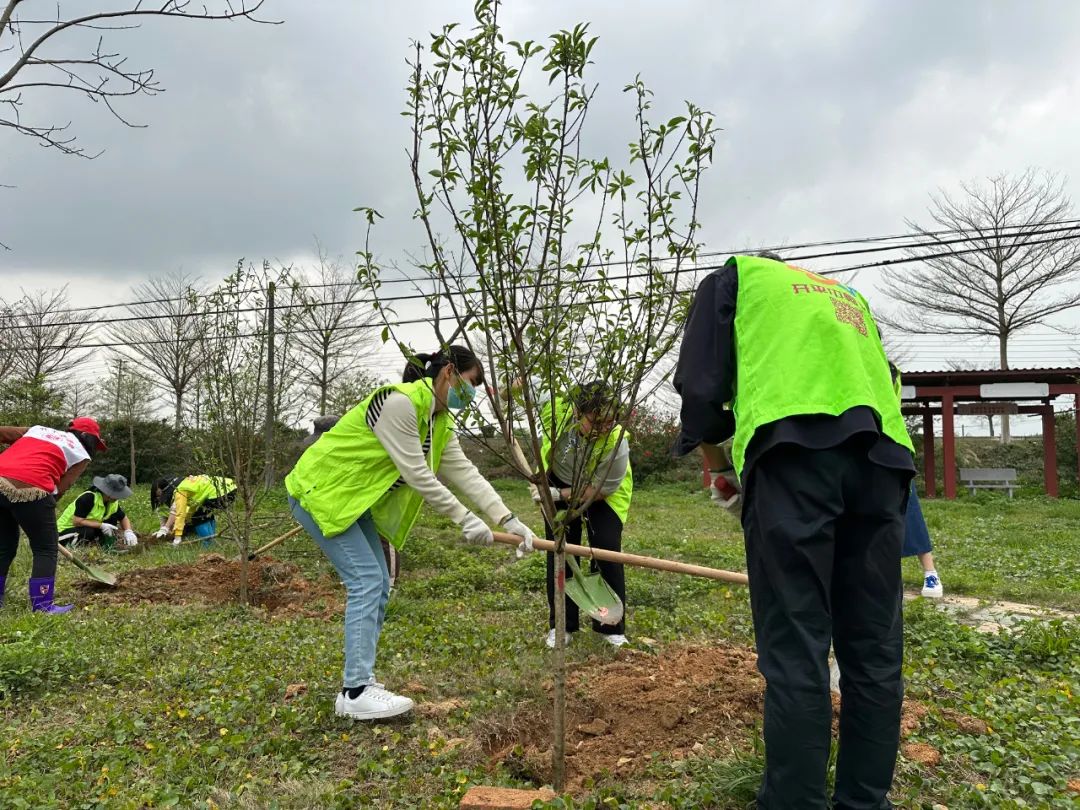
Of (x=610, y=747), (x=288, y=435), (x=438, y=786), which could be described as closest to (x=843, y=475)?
(x=610, y=747)

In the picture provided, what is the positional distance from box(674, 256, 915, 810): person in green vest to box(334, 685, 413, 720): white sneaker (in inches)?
68.0

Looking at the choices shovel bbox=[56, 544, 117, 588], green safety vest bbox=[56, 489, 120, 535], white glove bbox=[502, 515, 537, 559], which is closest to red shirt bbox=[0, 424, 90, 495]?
shovel bbox=[56, 544, 117, 588]

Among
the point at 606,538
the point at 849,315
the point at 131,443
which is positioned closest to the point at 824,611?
the point at 849,315

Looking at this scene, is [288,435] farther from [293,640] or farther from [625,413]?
[625,413]

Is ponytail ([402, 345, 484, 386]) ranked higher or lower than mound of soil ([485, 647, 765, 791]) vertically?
higher

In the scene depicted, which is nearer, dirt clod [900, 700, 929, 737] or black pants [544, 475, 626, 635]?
dirt clod [900, 700, 929, 737]

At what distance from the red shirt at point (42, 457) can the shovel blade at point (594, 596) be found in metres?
4.40

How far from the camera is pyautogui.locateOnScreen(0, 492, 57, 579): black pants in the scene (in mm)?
5566

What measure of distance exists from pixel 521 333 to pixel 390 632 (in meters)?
2.96

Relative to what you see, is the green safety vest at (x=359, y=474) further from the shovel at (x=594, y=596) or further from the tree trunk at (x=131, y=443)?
the tree trunk at (x=131, y=443)

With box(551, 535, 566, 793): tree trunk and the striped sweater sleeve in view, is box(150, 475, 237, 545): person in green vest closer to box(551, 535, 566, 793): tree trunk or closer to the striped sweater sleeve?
the striped sweater sleeve

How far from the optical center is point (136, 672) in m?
4.15

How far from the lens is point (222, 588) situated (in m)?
6.91

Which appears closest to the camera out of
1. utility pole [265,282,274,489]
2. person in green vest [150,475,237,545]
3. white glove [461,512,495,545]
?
white glove [461,512,495,545]
